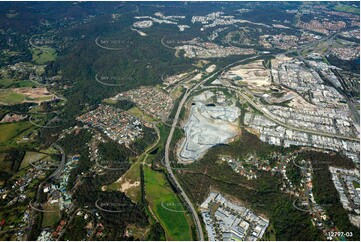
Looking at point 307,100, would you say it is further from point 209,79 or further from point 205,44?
point 205,44

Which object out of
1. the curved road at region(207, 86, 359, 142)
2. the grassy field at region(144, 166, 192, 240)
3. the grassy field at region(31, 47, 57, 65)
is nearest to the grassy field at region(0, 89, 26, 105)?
the grassy field at region(31, 47, 57, 65)

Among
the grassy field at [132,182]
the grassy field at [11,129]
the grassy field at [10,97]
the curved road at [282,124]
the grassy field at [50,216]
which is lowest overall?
the grassy field at [10,97]

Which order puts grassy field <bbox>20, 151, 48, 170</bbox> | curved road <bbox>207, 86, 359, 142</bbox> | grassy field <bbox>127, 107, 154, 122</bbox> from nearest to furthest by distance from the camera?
1. grassy field <bbox>20, 151, 48, 170</bbox>
2. curved road <bbox>207, 86, 359, 142</bbox>
3. grassy field <bbox>127, 107, 154, 122</bbox>

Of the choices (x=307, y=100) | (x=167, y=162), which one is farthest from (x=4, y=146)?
(x=307, y=100)

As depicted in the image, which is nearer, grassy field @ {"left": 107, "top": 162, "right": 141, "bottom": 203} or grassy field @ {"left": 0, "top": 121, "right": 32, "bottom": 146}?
grassy field @ {"left": 107, "top": 162, "right": 141, "bottom": 203}

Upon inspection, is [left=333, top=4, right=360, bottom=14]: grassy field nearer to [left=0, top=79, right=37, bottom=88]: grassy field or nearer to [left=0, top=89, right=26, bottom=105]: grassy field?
[left=0, top=79, right=37, bottom=88]: grassy field

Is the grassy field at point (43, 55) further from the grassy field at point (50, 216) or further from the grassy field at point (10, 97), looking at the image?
the grassy field at point (50, 216)

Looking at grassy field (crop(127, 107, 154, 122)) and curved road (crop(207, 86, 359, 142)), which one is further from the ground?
curved road (crop(207, 86, 359, 142))

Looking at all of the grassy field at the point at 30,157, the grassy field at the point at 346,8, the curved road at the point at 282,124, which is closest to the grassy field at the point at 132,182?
the grassy field at the point at 30,157
